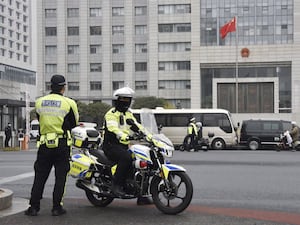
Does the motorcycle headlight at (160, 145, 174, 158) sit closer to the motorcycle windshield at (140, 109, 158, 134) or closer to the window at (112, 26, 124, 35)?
the motorcycle windshield at (140, 109, 158, 134)

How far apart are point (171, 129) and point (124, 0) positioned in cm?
5316

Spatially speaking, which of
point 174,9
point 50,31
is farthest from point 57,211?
point 50,31

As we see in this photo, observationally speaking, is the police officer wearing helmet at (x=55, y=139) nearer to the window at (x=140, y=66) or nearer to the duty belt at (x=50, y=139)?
the duty belt at (x=50, y=139)

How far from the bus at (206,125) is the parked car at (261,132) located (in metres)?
0.65

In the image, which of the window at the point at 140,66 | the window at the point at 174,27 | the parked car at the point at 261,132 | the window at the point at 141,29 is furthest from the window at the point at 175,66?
the parked car at the point at 261,132

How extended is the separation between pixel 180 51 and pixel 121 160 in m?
69.7

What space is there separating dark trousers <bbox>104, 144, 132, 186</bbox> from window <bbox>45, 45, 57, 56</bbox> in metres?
76.3

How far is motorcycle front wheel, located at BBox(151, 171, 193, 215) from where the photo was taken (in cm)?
Answer: 673

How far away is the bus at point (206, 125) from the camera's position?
29.6 metres

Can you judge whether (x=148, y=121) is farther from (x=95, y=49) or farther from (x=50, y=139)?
(x=95, y=49)

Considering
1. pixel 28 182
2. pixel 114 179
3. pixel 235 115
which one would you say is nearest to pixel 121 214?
pixel 114 179

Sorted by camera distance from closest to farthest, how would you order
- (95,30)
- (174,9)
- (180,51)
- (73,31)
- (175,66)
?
(174,9)
(180,51)
(175,66)
(95,30)
(73,31)

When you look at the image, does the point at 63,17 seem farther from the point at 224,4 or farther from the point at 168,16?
the point at 224,4

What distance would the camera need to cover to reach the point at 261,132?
96.1 ft
